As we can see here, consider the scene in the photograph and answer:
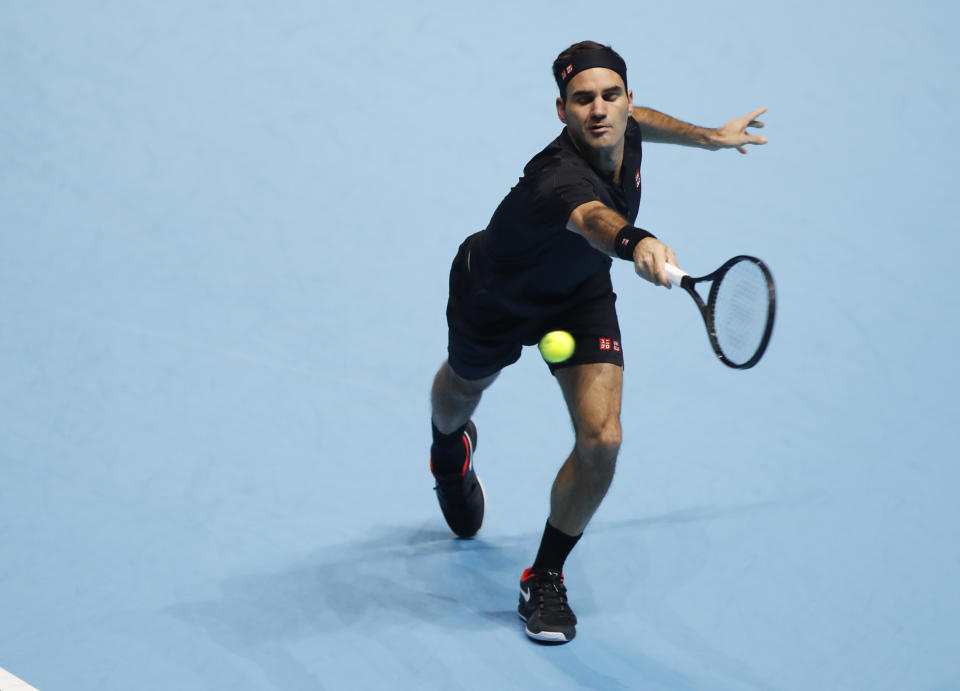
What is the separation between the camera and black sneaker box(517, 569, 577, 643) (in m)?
3.13

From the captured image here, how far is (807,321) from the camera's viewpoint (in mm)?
4852

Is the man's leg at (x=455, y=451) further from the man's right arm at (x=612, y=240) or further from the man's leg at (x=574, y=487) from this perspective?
the man's right arm at (x=612, y=240)

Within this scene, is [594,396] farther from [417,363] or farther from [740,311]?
[417,363]

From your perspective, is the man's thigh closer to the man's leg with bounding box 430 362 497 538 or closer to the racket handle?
the man's leg with bounding box 430 362 497 538

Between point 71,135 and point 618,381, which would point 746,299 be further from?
point 71,135

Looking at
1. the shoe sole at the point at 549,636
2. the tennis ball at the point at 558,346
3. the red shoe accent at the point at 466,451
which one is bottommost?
the shoe sole at the point at 549,636

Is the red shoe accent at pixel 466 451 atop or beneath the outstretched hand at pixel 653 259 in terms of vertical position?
beneath

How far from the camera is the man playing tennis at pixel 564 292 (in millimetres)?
2945

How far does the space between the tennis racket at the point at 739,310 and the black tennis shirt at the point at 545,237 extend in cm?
36

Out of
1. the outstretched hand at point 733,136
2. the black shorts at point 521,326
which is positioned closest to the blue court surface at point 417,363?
the black shorts at point 521,326

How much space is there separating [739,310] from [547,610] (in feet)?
3.45

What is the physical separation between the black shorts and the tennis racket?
0.55 meters

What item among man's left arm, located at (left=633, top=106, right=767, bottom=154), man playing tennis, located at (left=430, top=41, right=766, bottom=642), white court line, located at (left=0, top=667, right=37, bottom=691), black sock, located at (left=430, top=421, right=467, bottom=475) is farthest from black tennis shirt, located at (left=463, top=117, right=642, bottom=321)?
white court line, located at (left=0, top=667, right=37, bottom=691)

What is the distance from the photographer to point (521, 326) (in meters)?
3.22
